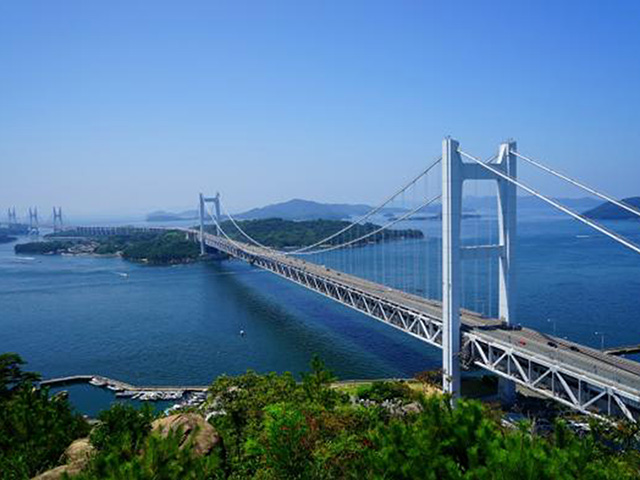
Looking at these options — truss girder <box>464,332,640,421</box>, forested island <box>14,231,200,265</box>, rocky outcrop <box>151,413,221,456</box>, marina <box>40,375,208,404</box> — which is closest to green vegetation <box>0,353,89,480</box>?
rocky outcrop <box>151,413,221,456</box>

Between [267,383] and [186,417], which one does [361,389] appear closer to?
[267,383]

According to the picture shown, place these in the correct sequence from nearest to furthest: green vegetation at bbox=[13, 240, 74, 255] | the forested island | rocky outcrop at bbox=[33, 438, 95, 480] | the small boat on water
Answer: rocky outcrop at bbox=[33, 438, 95, 480] → the small boat on water → the forested island → green vegetation at bbox=[13, 240, 74, 255]

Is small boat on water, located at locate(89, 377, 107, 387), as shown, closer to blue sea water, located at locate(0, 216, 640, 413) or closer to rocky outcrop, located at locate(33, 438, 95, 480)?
blue sea water, located at locate(0, 216, 640, 413)

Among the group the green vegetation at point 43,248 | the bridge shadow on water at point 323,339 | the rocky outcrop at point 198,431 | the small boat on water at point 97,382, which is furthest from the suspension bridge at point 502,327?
the green vegetation at point 43,248

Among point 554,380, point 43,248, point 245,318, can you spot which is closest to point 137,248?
point 43,248


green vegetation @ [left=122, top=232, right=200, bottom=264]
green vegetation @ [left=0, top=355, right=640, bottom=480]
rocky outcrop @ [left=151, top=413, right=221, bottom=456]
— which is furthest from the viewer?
green vegetation @ [left=122, top=232, right=200, bottom=264]

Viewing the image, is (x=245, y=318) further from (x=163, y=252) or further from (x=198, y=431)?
(x=163, y=252)
